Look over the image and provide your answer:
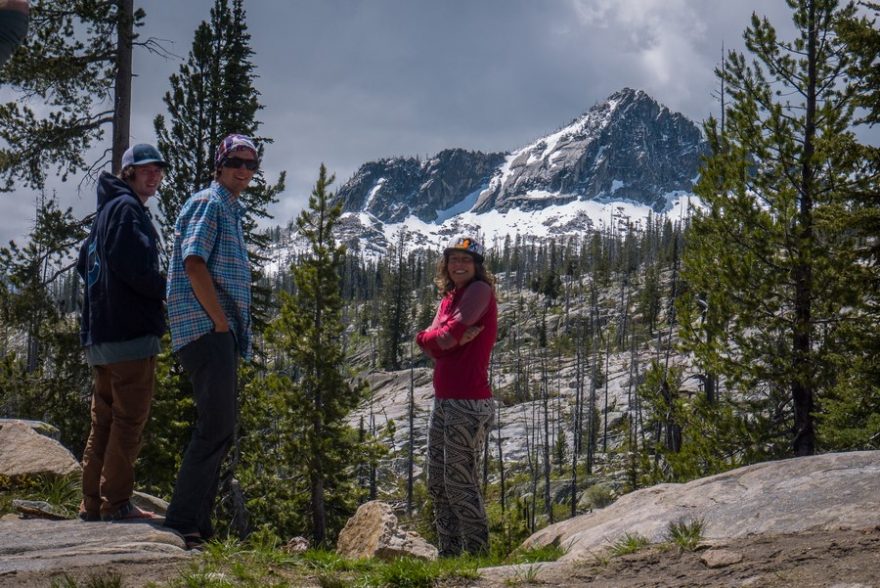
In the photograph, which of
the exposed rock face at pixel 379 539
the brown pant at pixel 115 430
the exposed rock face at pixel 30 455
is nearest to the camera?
the brown pant at pixel 115 430

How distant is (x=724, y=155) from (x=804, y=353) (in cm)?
328

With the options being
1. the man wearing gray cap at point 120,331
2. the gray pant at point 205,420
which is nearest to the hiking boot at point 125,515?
the man wearing gray cap at point 120,331

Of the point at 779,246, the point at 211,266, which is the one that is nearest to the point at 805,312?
the point at 779,246

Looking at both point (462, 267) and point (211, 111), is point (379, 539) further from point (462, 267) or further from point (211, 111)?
point (211, 111)

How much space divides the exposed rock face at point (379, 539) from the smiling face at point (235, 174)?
12.2ft

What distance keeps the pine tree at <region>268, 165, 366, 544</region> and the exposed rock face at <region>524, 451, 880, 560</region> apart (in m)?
13.2

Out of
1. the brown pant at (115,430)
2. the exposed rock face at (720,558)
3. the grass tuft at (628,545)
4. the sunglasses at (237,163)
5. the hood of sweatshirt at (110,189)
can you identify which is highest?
the sunglasses at (237,163)

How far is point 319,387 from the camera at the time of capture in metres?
17.6

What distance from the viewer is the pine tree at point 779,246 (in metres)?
9.45

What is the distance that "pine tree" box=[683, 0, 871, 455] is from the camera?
9453 mm

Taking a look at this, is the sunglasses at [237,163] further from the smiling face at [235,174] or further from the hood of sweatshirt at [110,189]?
the hood of sweatshirt at [110,189]

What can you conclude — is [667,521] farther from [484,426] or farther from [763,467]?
[484,426]

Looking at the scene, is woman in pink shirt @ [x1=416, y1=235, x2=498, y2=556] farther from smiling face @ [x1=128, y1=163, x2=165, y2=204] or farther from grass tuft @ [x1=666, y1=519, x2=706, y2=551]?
smiling face @ [x1=128, y1=163, x2=165, y2=204]

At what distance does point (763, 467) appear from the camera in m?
4.52
